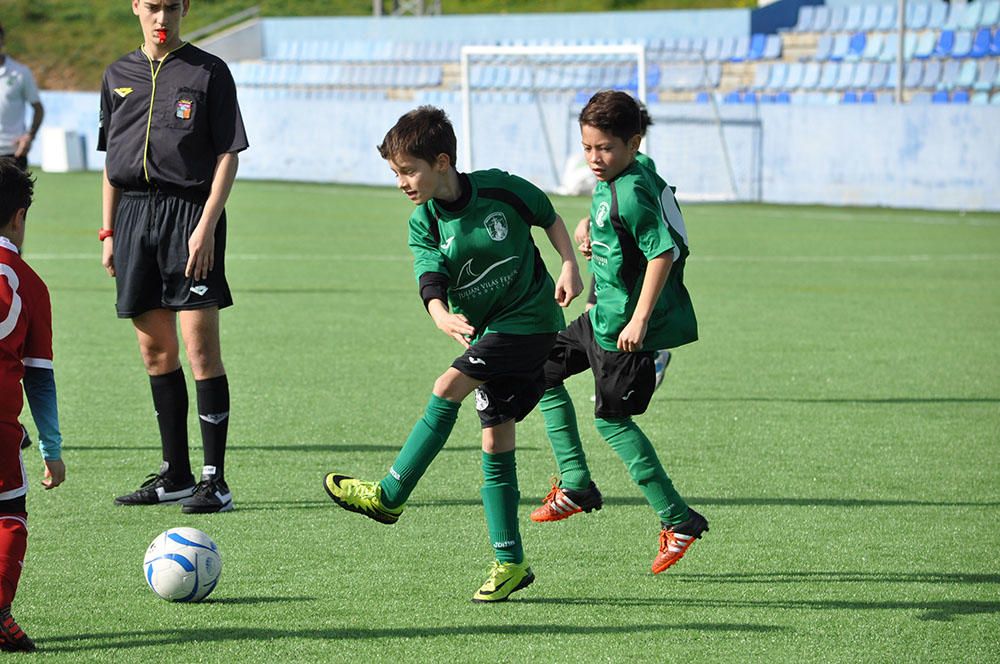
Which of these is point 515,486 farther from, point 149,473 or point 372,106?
point 372,106

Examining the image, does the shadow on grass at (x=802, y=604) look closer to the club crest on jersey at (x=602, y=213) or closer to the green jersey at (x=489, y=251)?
the green jersey at (x=489, y=251)

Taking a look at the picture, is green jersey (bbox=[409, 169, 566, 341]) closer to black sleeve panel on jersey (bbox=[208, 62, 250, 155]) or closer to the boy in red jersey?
the boy in red jersey

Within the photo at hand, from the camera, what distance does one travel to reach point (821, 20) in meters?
28.6

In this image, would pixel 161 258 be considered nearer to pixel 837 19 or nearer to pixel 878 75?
pixel 878 75

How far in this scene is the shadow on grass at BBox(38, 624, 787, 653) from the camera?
3.83 meters

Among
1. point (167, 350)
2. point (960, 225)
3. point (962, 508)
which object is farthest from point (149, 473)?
point (960, 225)

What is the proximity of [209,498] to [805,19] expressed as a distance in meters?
25.9

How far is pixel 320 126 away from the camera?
29062 millimetres

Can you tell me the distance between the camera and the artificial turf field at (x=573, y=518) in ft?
13.0

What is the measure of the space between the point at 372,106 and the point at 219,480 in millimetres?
23464

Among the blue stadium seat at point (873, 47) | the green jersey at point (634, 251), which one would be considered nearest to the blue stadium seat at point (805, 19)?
the blue stadium seat at point (873, 47)

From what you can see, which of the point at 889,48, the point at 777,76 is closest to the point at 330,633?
the point at 777,76

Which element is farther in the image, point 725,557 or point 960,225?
point 960,225

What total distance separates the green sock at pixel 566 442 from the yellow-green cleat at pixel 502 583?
781mm
